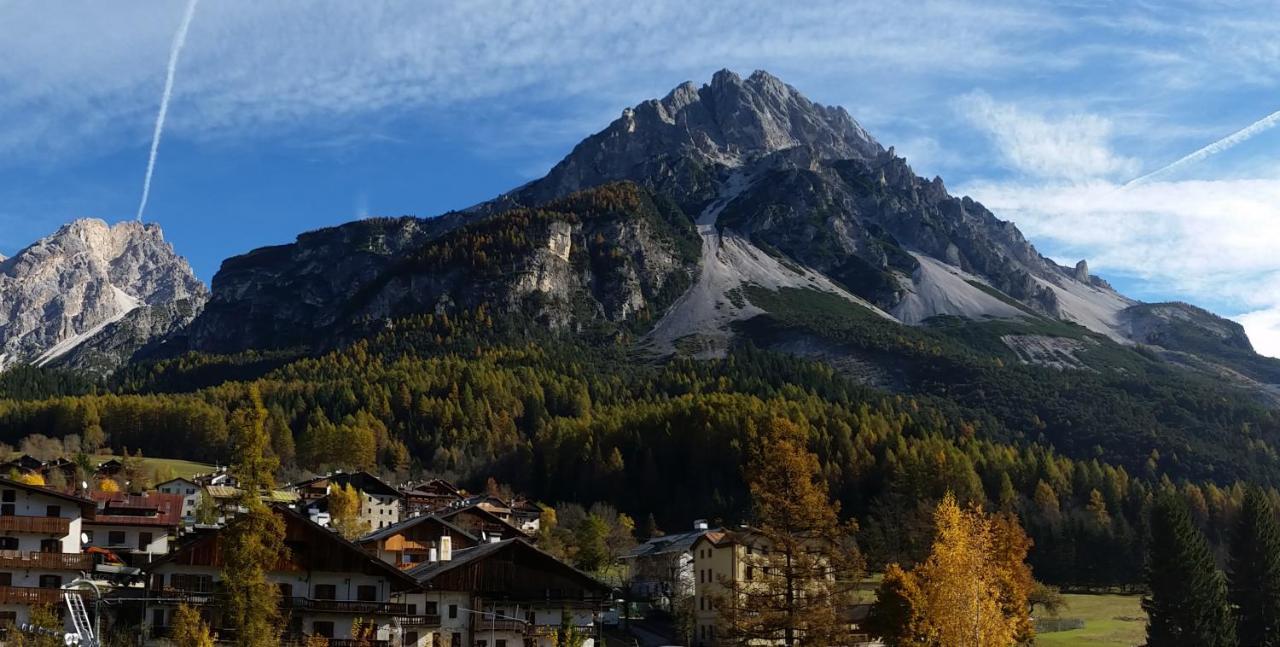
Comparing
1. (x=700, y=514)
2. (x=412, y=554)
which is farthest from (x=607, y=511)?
(x=412, y=554)

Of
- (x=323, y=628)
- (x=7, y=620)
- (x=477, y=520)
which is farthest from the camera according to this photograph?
(x=477, y=520)

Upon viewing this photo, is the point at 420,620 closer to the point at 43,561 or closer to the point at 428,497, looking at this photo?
the point at 43,561

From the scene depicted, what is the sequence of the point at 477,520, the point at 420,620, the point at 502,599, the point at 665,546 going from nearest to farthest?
the point at 420,620
the point at 502,599
the point at 477,520
the point at 665,546

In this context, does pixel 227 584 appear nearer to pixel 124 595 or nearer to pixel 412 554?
pixel 124 595

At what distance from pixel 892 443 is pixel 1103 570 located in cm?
5341

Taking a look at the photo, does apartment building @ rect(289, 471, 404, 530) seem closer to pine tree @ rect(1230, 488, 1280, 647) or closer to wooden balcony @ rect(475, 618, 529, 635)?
wooden balcony @ rect(475, 618, 529, 635)

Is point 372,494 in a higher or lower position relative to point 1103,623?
higher

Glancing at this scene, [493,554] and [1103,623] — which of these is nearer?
[493,554]

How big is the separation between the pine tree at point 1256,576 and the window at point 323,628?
7106 cm

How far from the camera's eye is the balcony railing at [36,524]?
72938 millimetres

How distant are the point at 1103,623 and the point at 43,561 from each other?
87.4 m

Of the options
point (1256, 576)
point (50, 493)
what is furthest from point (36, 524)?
point (1256, 576)

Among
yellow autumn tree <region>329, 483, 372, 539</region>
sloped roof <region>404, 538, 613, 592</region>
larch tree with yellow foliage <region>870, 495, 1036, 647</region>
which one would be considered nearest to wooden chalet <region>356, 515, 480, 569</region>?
sloped roof <region>404, 538, 613, 592</region>

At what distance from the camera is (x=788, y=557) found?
5550 cm
